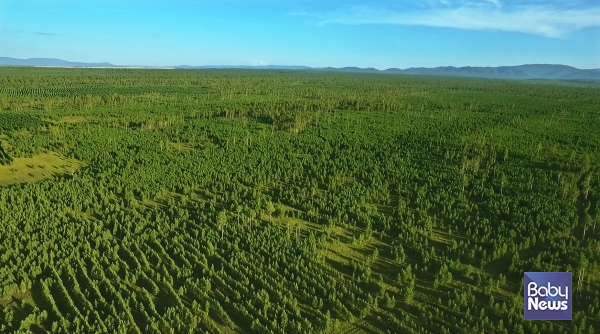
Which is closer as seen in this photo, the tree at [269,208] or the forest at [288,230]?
the forest at [288,230]

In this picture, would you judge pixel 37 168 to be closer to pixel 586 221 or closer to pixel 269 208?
pixel 269 208

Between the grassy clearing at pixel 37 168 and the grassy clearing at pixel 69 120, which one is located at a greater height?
the grassy clearing at pixel 69 120

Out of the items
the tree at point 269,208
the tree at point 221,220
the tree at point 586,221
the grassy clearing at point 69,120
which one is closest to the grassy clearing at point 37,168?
the tree at point 221,220

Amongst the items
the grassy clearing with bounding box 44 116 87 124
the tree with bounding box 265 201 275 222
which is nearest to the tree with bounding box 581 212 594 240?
the tree with bounding box 265 201 275 222

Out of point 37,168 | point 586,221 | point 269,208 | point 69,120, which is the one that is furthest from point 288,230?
point 69,120

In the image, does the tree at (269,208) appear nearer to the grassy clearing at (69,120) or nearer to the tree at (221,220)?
the tree at (221,220)

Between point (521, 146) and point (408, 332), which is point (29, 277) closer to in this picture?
point (408, 332)

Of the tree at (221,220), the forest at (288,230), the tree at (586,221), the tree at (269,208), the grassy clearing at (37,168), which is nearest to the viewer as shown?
the forest at (288,230)

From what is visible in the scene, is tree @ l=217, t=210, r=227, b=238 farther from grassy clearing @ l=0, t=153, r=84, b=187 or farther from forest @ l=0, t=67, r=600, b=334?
grassy clearing @ l=0, t=153, r=84, b=187
